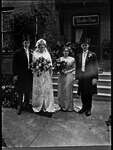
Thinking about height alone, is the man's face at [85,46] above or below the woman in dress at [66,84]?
above

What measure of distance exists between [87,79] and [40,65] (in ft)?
2.63

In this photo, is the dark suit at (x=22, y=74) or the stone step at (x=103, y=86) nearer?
the stone step at (x=103, y=86)

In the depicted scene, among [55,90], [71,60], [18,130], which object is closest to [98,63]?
[71,60]

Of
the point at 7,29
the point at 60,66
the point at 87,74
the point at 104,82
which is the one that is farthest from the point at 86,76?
the point at 7,29

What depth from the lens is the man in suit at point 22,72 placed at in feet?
16.7

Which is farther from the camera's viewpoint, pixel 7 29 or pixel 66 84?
pixel 66 84

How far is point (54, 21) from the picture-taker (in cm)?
507

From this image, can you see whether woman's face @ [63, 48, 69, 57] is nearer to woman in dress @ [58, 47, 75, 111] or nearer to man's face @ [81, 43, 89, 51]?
woman in dress @ [58, 47, 75, 111]

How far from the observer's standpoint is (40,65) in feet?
16.9

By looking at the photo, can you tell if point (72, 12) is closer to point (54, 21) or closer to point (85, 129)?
point (54, 21)

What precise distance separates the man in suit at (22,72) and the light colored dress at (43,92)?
96 millimetres

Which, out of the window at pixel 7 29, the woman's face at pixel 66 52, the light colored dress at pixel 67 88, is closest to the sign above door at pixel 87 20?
the woman's face at pixel 66 52

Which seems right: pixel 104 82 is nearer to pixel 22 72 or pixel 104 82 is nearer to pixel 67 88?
pixel 67 88

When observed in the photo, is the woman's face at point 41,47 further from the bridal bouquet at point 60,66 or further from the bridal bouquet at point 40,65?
the bridal bouquet at point 60,66
